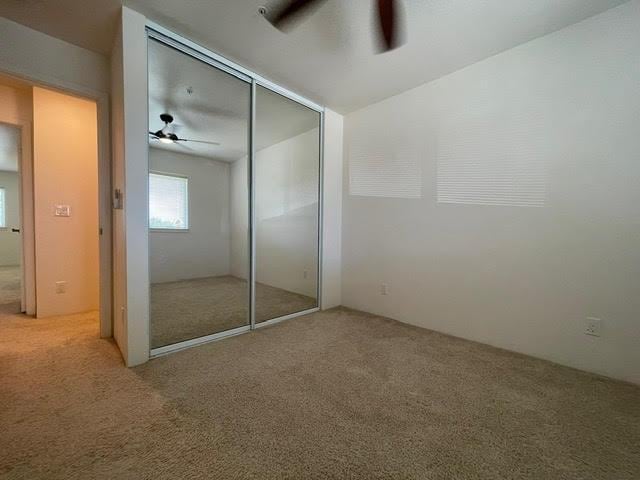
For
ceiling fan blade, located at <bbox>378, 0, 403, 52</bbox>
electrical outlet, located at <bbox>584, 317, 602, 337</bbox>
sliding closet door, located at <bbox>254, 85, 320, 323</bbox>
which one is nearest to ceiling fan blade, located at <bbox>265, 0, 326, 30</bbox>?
ceiling fan blade, located at <bbox>378, 0, 403, 52</bbox>

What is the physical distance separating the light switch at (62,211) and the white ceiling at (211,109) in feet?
4.32

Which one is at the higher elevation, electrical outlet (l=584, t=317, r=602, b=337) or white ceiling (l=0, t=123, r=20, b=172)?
white ceiling (l=0, t=123, r=20, b=172)

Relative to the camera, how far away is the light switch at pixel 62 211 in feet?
9.44

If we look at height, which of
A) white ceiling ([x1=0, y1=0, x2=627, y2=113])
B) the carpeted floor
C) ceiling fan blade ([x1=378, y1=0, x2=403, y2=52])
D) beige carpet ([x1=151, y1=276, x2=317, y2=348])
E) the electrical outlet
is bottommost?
the carpeted floor

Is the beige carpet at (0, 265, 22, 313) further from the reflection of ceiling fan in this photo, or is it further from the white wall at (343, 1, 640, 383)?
the white wall at (343, 1, 640, 383)

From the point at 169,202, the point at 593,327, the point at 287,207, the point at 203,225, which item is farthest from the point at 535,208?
the point at 203,225

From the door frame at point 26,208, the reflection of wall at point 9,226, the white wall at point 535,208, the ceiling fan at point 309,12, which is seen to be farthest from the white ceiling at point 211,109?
the reflection of wall at point 9,226

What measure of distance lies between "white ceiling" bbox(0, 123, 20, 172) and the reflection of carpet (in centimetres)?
202

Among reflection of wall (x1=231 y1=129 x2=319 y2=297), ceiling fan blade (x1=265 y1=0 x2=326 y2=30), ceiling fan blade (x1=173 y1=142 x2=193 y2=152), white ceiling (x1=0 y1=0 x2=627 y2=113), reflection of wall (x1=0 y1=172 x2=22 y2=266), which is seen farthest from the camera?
reflection of wall (x1=0 y1=172 x2=22 y2=266)

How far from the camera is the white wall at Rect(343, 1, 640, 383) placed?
1811 mm

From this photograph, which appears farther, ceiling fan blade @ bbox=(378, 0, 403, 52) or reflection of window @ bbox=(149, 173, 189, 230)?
reflection of window @ bbox=(149, 173, 189, 230)

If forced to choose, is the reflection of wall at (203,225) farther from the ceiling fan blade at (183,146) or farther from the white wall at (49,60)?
the white wall at (49,60)

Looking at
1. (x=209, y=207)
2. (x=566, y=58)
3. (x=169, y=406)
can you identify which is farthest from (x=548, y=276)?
(x=209, y=207)

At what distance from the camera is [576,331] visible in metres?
1.97
